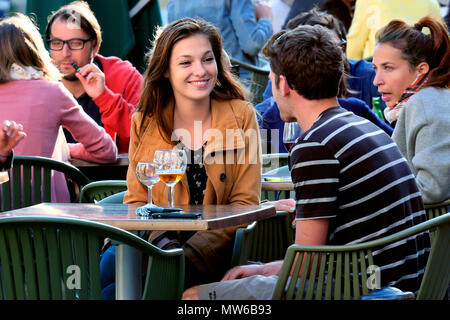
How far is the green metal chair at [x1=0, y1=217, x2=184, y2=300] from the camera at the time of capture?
2152mm

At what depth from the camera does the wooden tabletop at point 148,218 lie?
2518 millimetres

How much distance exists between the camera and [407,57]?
3865mm

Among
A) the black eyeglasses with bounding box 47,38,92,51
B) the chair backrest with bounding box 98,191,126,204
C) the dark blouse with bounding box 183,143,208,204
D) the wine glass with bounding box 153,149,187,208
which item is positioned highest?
the black eyeglasses with bounding box 47,38,92,51

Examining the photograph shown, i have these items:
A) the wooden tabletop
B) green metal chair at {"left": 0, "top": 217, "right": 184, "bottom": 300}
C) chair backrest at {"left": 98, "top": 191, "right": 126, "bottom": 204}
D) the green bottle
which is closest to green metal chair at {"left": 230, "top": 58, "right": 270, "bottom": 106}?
the green bottle

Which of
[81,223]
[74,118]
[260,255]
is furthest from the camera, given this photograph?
[74,118]

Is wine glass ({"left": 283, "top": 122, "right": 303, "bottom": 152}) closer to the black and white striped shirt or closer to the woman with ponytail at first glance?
the woman with ponytail

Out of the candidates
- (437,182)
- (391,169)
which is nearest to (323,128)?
(391,169)

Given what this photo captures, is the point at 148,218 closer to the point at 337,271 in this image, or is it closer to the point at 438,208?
the point at 337,271

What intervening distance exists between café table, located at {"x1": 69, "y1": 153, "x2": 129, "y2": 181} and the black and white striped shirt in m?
2.15

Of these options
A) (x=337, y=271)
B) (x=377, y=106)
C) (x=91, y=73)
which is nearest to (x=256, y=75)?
(x=377, y=106)

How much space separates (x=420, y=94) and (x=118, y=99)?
213cm

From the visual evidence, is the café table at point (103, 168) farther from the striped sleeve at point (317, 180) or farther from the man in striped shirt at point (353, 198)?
the striped sleeve at point (317, 180)
